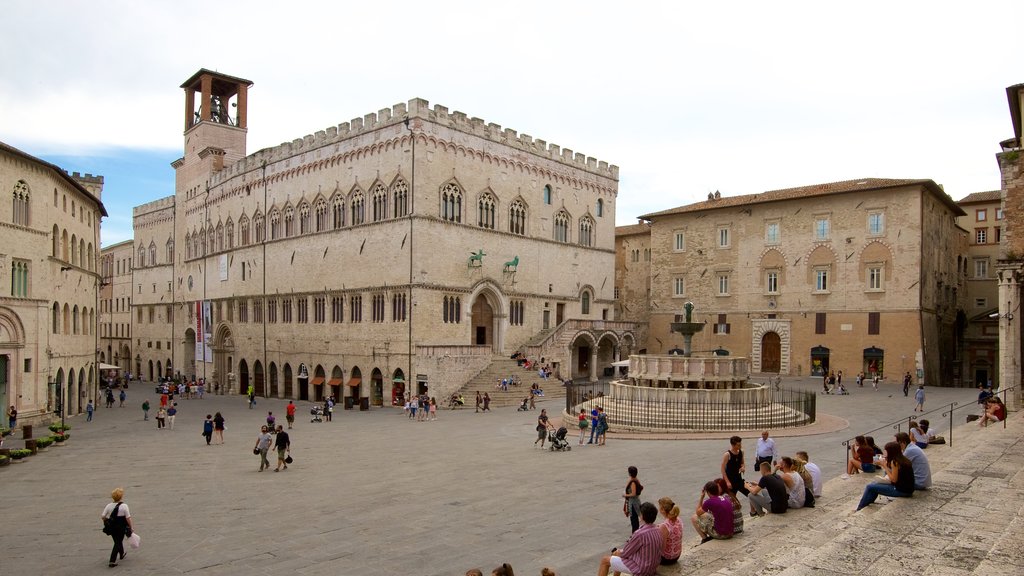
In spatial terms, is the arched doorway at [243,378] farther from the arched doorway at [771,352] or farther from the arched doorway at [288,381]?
the arched doorway at [771,352]

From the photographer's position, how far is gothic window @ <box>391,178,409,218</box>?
141 feet

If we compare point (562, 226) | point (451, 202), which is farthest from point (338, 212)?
point (562, 226)

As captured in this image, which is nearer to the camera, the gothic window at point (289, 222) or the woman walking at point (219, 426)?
the woman walking at point (219, 426)

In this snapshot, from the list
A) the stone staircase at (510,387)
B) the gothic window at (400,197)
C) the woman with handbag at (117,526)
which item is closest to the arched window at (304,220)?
the gothic window at (400,197)

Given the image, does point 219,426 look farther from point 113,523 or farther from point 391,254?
point 391,254

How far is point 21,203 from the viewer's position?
32.1m

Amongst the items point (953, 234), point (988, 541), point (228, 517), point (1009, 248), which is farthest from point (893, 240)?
point (228, 517)

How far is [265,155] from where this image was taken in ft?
177

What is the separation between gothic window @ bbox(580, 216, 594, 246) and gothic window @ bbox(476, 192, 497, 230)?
9.42 meters

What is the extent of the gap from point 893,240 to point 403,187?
31.2 meters

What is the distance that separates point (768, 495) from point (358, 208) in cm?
3796

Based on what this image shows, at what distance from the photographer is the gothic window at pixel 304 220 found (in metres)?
50.1

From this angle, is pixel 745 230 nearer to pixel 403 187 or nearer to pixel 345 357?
pixel 403 187

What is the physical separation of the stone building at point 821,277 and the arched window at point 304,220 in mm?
26812
